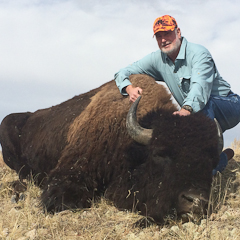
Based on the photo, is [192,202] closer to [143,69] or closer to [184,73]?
[184,73]

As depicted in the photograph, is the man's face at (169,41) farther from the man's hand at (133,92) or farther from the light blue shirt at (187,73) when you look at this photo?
the man's hand at (133,92)

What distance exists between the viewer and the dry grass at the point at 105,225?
3020 millimetres

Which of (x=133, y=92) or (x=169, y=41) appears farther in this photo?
(x=169, y=41)

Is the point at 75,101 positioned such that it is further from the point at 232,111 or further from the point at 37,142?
the point at 232,111

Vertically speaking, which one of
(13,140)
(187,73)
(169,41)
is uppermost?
(169,41)

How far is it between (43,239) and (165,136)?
1757 mm

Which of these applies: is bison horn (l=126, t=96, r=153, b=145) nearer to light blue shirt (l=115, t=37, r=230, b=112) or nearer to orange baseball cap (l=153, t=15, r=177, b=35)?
light blue shirt (l=115, t=37, r=230, b=112)

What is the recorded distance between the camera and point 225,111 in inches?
194

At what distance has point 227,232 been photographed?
2.98 metres

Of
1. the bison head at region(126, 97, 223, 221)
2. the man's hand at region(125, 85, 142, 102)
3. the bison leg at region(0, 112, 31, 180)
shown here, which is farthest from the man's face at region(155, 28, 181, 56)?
the bison leg at region(0, 112, 31, 180)

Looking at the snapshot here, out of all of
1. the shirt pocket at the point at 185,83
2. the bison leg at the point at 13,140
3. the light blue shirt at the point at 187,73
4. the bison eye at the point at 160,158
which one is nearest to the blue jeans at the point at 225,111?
the light blue shirt at the point at 187,73

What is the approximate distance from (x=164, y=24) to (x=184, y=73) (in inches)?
34.3

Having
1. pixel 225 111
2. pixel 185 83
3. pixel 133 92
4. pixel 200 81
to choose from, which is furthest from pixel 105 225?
pixel 225 111

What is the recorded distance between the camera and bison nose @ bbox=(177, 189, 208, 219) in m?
2.99
